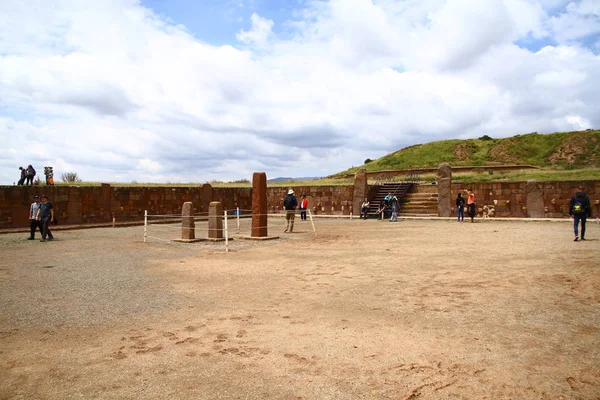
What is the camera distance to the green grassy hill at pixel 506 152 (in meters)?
48.7

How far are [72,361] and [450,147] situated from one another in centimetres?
5655

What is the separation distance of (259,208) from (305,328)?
10.2m

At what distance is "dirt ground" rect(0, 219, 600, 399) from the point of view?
368cm

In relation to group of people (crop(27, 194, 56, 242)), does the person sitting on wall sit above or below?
above

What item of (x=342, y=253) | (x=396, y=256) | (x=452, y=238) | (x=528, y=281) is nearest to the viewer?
(x=528, y=281)

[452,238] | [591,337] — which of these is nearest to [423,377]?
[591,337]

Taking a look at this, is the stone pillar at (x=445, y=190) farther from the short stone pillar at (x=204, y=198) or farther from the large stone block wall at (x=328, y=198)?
the short stone pillar at (x=204, y=198)

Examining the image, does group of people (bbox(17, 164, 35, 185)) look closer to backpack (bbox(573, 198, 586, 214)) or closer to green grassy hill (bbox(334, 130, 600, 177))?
backpack (bbox(573, 198, 586, 214))

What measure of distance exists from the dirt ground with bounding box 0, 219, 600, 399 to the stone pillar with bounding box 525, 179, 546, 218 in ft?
46.0

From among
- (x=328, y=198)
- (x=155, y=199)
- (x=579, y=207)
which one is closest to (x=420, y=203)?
(x=328, y=198)

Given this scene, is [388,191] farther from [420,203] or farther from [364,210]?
[364,210]

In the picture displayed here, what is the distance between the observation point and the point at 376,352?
439 cm

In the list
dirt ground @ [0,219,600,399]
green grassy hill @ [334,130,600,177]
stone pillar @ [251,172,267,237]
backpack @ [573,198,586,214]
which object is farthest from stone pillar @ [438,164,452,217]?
green grassy hill @ [334,130,600,177]

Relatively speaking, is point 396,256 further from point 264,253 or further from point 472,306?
point 472,306
